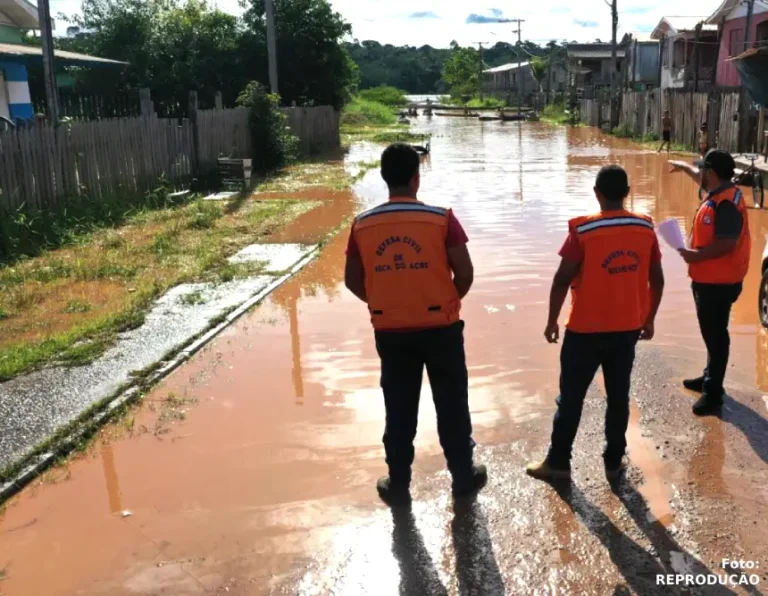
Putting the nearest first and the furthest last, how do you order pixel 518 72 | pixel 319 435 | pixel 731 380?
pixel 319 435 → pixel 731 380 → pixel 518 72

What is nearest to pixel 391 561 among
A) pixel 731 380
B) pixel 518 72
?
pixel 731 380

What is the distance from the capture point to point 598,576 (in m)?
3.44

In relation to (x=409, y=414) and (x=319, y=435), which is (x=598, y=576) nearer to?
(x=409, y=414)

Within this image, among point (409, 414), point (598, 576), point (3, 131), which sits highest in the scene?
point (3, 131)

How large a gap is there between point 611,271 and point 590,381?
0.61 metres

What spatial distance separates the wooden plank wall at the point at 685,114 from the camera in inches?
885

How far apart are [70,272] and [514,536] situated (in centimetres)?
723

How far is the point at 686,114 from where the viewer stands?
2677 cm

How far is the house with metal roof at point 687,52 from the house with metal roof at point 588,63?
22509 mm

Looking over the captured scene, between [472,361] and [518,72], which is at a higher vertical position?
[518,72]

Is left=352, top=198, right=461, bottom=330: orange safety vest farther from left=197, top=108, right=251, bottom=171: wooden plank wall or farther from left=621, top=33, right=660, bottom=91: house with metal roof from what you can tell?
left=621, top=33, right=660, bottom=91: house with metal roof

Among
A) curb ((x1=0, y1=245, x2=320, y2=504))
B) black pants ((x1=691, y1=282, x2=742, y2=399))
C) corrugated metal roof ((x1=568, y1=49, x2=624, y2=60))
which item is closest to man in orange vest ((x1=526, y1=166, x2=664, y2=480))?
black pants ((x1=691, y1=282, x2=742, y2=399))

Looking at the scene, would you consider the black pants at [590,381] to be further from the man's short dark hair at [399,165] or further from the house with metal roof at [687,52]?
the house with metal roof at [687,52]

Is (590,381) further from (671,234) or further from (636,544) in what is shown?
(671,234)
